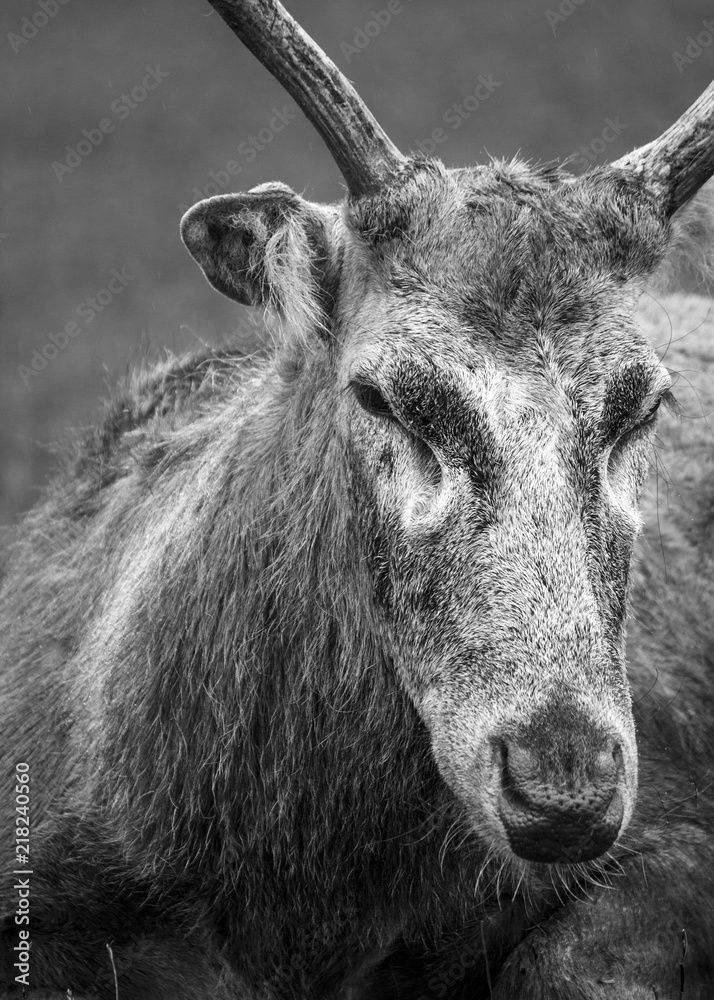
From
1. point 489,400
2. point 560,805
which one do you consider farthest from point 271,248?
point 560,805

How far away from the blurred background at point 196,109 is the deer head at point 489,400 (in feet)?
22.9

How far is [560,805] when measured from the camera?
2.37m

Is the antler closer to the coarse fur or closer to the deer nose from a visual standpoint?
the coarse fur

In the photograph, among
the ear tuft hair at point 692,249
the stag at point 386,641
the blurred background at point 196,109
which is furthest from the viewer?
the blurred background at point 196,109

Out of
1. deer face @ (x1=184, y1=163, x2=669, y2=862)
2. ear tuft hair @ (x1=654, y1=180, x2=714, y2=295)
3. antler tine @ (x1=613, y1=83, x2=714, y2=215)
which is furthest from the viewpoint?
ear tuft hair @ (x1=654, y1=180, x2=714, y2=295)

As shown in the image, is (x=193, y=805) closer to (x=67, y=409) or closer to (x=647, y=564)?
(x=647, y=564)

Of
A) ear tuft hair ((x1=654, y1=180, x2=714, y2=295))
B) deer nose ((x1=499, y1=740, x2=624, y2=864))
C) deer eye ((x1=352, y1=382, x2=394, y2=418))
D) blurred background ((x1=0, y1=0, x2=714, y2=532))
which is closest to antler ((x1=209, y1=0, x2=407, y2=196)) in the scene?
deer eye ((x1=352, y1=382, x2=394, y2=418))

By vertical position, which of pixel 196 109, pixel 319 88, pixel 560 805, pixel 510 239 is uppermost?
pixel 196 109

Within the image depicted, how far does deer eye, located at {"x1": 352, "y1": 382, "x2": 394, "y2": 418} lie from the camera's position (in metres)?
2.87

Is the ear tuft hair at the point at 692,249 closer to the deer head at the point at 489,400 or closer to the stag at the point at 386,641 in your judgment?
the stag at the point at 386,641

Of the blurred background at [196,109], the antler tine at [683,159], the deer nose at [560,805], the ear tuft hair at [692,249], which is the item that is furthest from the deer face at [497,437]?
the blurred background at [196,109]

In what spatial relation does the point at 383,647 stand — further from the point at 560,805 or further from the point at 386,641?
the point at 560,805

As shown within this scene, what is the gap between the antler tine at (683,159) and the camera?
3156mm

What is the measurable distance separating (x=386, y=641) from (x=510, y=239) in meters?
1.05
